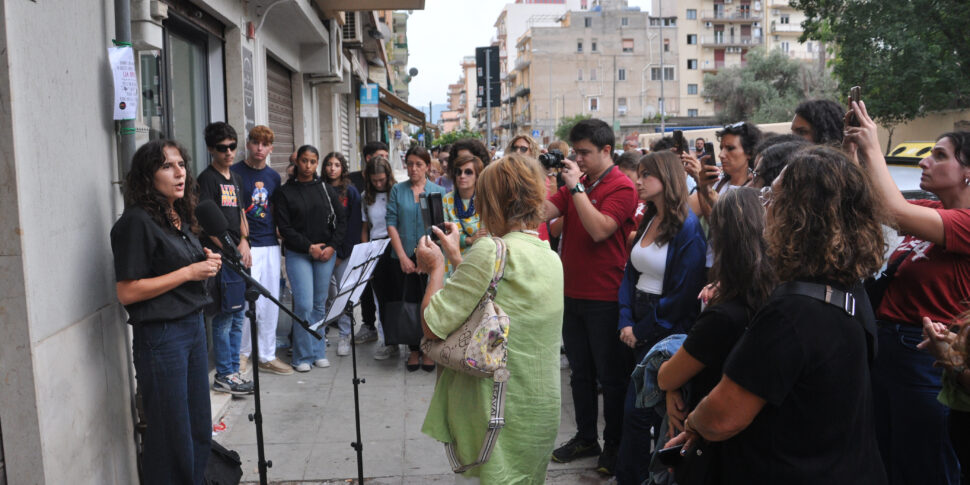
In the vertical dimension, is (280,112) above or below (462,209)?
above

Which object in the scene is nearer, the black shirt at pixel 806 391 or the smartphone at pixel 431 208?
the black shirt at pixel 806 391

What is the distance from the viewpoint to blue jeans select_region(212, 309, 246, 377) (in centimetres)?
596

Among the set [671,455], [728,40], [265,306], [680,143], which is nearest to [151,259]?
[671,455]

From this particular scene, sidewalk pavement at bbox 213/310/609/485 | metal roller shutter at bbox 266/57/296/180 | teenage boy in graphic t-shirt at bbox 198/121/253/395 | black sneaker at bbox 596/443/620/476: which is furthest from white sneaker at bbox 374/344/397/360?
metal roller shutter at bbox 266/57/296/180

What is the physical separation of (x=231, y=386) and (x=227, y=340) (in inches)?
14.9

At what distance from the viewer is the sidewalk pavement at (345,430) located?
4763mm

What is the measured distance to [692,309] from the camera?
12.9 feet

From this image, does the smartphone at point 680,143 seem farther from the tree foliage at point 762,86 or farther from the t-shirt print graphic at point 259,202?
the tree foliage at point 762,86

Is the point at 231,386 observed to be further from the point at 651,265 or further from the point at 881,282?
the point at 881,282

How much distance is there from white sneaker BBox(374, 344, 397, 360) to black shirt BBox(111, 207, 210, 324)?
12.5ft

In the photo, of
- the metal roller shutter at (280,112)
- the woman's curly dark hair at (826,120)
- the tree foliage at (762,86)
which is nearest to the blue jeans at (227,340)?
the metal roller shutter at (280,112)

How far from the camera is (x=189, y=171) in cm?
394

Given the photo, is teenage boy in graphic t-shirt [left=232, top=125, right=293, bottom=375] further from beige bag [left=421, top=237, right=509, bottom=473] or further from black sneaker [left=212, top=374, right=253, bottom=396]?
beige bag [left=421, top=237, right=509, bottom=473]

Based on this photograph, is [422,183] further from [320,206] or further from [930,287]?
[930,287]
